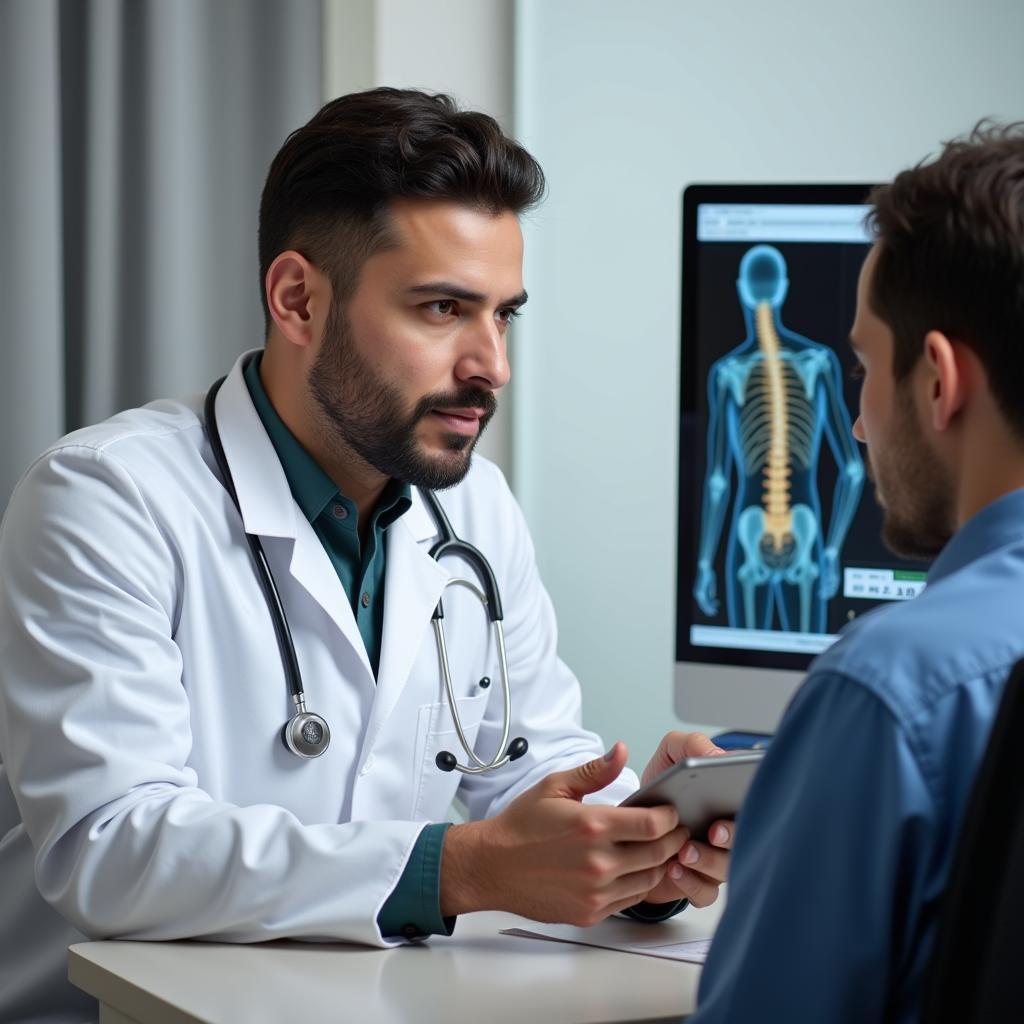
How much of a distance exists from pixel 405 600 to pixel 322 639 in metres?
0.10

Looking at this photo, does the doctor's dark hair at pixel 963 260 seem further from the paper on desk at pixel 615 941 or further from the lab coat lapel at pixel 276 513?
the lab coat lapel at pixel 276 513

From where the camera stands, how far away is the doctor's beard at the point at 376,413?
4.74 ft

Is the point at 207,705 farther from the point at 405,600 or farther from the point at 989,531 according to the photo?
the point at 989,531

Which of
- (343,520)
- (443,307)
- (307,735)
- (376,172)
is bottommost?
(307,735)

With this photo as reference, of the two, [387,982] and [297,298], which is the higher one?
[297,298]

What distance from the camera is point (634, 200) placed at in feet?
7.72

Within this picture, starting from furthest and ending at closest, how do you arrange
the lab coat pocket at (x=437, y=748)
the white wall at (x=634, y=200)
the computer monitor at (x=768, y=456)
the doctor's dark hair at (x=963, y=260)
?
1. the white wall at (x=634, y=200)
2. the computer monitor at (x=768, y=456)
3. the lab coat pocket at (x=437, y=748)
4. the doctor's dark hair at (x=963, y=260)

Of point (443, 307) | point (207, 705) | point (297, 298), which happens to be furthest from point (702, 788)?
point (297, 298)

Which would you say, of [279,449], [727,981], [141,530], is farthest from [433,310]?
[727,981]

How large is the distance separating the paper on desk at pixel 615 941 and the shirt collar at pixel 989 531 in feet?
1.40

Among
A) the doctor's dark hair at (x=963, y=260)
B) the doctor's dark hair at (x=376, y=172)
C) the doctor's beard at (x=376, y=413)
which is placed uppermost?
the doctor's dark hair at (x=376, y=172)

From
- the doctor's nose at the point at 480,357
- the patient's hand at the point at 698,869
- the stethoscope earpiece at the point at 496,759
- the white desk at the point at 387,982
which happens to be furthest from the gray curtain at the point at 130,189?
the patient's hand at the point at 698,869

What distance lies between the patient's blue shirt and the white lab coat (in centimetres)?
46

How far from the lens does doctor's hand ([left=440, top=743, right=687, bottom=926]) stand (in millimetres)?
1061
